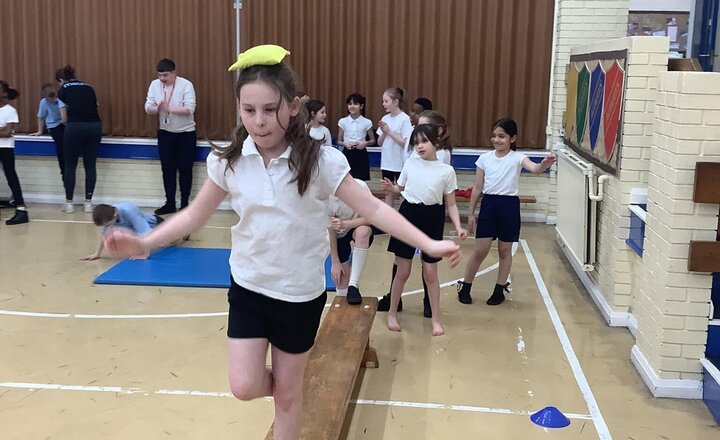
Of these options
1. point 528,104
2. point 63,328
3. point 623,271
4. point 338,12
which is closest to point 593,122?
point 623,271

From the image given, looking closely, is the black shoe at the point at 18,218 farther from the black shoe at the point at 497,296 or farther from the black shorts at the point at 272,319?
the black shorts at the point at 272,319

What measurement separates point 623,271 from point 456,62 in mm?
4226

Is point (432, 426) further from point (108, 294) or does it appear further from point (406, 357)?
point (108, 294)

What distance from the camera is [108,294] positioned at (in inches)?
226

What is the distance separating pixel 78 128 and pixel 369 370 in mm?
5766

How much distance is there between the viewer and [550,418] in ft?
12.2

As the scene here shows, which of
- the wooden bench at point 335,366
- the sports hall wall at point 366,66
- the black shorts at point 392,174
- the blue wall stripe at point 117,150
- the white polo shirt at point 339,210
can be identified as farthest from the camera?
the blue wall stripe at point 117,150

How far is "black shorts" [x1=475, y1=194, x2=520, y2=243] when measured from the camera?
18.1ft

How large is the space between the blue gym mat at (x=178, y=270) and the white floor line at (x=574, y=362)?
5.64 feet

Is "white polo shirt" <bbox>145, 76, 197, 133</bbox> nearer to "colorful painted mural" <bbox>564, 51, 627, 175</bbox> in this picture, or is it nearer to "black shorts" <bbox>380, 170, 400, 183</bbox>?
"black shorts" <bbox>380, 170, 400, 183</bbox>

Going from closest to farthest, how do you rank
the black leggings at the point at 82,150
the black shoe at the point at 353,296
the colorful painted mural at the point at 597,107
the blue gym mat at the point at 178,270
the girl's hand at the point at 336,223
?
1. the girl's hand at the point at 336,223
2. the black shoe at the point at 353,296
3. the colorful painted mural at the point at 597,107
4. the blue gym mat at the point at 178,270
5. the black leggings at the point at 82,150

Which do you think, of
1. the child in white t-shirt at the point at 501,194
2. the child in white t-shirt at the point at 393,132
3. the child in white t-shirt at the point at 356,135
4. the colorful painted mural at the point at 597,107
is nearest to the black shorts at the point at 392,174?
the child in white t-shirt at the point at 393,132

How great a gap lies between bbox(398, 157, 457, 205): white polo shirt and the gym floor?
0.94 metres

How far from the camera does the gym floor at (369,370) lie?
3.65 meters
